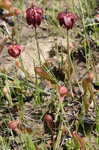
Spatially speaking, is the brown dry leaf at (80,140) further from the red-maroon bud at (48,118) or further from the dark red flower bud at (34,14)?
the dark red flower bud at (34,14)

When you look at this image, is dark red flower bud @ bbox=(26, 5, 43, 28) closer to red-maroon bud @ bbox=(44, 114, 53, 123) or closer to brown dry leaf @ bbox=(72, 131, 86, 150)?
red-maroon bud @ bbox=(44, 114, 53, 123)

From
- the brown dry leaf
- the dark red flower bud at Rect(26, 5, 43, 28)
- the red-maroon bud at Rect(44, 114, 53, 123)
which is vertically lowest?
the brown dry leaf

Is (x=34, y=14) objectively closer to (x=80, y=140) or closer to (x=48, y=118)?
(x=48, y=118)

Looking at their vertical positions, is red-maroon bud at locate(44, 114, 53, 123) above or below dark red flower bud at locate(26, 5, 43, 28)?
below

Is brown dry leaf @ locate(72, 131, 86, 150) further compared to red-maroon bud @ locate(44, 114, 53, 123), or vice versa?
red-maroon bud @ locate(44, 114, 53, 123)

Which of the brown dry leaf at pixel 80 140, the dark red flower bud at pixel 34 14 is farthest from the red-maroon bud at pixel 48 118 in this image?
the dark red flower bud at pixel 34 14

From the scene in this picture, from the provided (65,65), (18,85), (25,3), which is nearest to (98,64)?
(65,65)

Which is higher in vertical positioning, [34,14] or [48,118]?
[34,14]

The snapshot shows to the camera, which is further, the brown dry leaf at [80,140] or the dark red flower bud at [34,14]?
the dark red flower bud at [34,14]

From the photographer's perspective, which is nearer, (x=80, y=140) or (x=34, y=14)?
(x=80, y=140)

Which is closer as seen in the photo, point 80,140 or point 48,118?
point 80,140

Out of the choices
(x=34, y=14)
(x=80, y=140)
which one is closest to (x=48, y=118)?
(x=80, y=140)

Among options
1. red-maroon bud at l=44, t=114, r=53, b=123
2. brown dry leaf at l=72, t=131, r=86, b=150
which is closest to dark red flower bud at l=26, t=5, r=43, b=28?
red-maroon bud at l=44, t=114, r=53, b=123

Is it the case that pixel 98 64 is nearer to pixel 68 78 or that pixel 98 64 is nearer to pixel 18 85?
pixel 68 78
